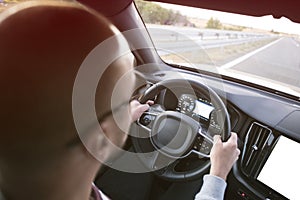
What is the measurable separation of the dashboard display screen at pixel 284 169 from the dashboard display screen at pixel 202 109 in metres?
0.35

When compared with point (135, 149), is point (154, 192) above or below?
below

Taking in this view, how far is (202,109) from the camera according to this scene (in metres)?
1.91

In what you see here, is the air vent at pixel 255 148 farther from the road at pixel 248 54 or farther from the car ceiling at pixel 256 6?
the car ceiling at pixel 256 6

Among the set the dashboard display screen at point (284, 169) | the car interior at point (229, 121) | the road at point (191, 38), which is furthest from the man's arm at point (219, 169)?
the road at point (191, 38)

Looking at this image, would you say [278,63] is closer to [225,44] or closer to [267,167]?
[225,44]

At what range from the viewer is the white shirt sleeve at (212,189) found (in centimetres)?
119

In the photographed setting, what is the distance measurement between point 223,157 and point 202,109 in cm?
48

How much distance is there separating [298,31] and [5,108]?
135 cm

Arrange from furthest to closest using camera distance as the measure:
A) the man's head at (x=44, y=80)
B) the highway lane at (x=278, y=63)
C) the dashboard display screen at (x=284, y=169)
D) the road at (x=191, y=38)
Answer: the road at (x=191, y=38) → the highway lane at (x=278, y=63) → the dashboard display screen at (x=284, y=169) → the man's head at (x=44, y=80)

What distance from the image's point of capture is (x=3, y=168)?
2.24 feet

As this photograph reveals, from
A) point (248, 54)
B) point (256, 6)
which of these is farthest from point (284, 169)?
point (248, 54)

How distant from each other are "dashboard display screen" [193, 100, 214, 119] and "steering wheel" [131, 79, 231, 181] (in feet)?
0.09

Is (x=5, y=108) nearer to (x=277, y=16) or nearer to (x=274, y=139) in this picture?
(x=277, y=16)

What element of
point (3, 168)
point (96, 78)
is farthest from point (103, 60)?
point (3, 168)
